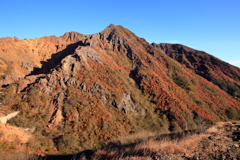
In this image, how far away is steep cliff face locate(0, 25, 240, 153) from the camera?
59.0ft

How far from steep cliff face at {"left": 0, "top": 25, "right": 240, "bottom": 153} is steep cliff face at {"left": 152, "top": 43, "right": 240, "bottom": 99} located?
423 inches

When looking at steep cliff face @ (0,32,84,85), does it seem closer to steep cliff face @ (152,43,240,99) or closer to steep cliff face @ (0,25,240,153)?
steep cliff face @ (0,25,240,153)

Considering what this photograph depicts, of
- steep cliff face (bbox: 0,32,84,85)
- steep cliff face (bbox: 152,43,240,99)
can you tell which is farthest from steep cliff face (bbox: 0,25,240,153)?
steep cliff face (bbox: 152,43,240,99)

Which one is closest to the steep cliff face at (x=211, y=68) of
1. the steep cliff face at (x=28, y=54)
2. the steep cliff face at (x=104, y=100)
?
the steep cliff face at (x=104, y=100)

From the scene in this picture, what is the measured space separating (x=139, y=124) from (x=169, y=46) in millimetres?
59747

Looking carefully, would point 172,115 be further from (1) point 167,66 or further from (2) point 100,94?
(1) point 167,66

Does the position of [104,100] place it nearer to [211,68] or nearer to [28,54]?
[28,54]

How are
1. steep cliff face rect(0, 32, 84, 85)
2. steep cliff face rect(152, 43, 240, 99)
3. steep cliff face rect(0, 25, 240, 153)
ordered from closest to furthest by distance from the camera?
steep cliff face rect(0, 25, 240, 153) < steep cliff face rect(0, 32, 84, 85) < steep cliff face rect(152, 43, 240, 99)

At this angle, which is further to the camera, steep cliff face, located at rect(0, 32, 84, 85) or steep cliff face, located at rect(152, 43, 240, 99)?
steep cliff face, located at rect(152, 43, 240, 99)

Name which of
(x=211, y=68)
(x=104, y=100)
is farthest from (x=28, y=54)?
(x=211, y=68)

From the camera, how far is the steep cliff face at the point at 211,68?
42.4 meters

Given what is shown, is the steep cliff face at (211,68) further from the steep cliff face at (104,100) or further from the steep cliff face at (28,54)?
the steep cliff face at (28,54)

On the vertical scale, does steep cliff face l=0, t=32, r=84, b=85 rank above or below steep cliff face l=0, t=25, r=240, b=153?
above

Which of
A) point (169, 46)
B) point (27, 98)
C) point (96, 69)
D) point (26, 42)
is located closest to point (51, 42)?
point (26, 42)
